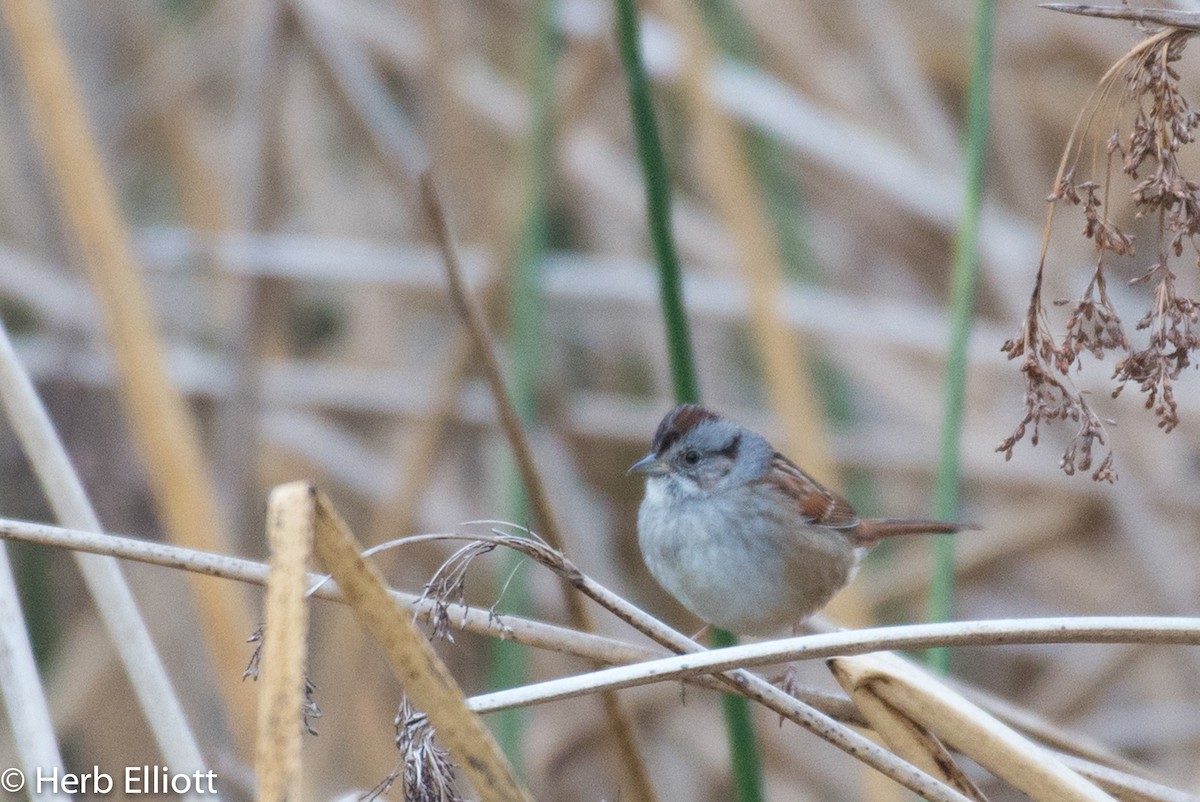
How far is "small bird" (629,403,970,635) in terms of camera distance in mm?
2062

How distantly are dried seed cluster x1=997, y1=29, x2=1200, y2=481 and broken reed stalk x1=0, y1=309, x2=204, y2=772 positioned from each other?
0.84 meters

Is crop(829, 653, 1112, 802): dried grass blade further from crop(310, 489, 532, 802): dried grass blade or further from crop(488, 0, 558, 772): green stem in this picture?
crop(488, 0, 558, 772): green stem

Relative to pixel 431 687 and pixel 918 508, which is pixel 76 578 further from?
pixel 431 687

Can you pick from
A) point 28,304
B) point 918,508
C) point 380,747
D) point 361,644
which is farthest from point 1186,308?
point 28,304

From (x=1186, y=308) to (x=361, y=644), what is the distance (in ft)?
7.12

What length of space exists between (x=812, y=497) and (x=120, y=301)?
49.4 inches

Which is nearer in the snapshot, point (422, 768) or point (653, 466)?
point (422, 768)

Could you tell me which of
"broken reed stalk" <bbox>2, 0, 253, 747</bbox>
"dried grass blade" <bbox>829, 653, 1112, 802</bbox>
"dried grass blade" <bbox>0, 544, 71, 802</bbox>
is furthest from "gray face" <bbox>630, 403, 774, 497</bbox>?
"dried grass blade" <bbox>0, 544, 71, 802</bbox>

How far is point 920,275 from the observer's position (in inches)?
140

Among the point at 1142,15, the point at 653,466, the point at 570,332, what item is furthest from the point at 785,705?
the point at 570,332

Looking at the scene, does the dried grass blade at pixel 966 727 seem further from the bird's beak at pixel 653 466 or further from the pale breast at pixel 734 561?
the bird's beak at pixel 653 466

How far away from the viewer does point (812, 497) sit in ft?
7.54

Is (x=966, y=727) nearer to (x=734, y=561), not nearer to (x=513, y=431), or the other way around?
(x=513, y=431)

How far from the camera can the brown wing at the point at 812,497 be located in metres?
2.28
